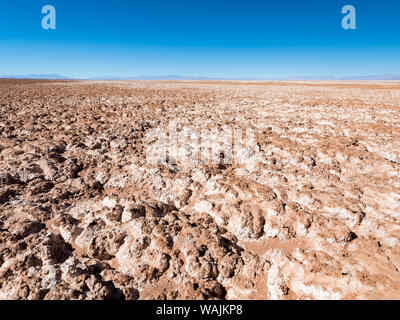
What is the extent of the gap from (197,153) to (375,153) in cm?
449

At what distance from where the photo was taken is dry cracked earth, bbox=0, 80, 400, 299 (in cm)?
304

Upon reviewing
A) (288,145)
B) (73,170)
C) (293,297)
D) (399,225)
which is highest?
(288,145)

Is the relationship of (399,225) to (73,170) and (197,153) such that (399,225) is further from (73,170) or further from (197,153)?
(73,170)

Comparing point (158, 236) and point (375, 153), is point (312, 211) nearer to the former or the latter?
point (158, 236)

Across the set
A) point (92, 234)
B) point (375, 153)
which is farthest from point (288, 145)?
point (92, 234)

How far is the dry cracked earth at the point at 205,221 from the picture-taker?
3.04 metres

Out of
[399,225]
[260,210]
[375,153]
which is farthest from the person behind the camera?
[375,153]

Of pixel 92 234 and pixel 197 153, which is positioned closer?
pixel 92 234

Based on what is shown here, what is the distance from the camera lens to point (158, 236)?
3.76 metres

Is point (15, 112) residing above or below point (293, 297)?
above

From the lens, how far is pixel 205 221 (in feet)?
13.5
